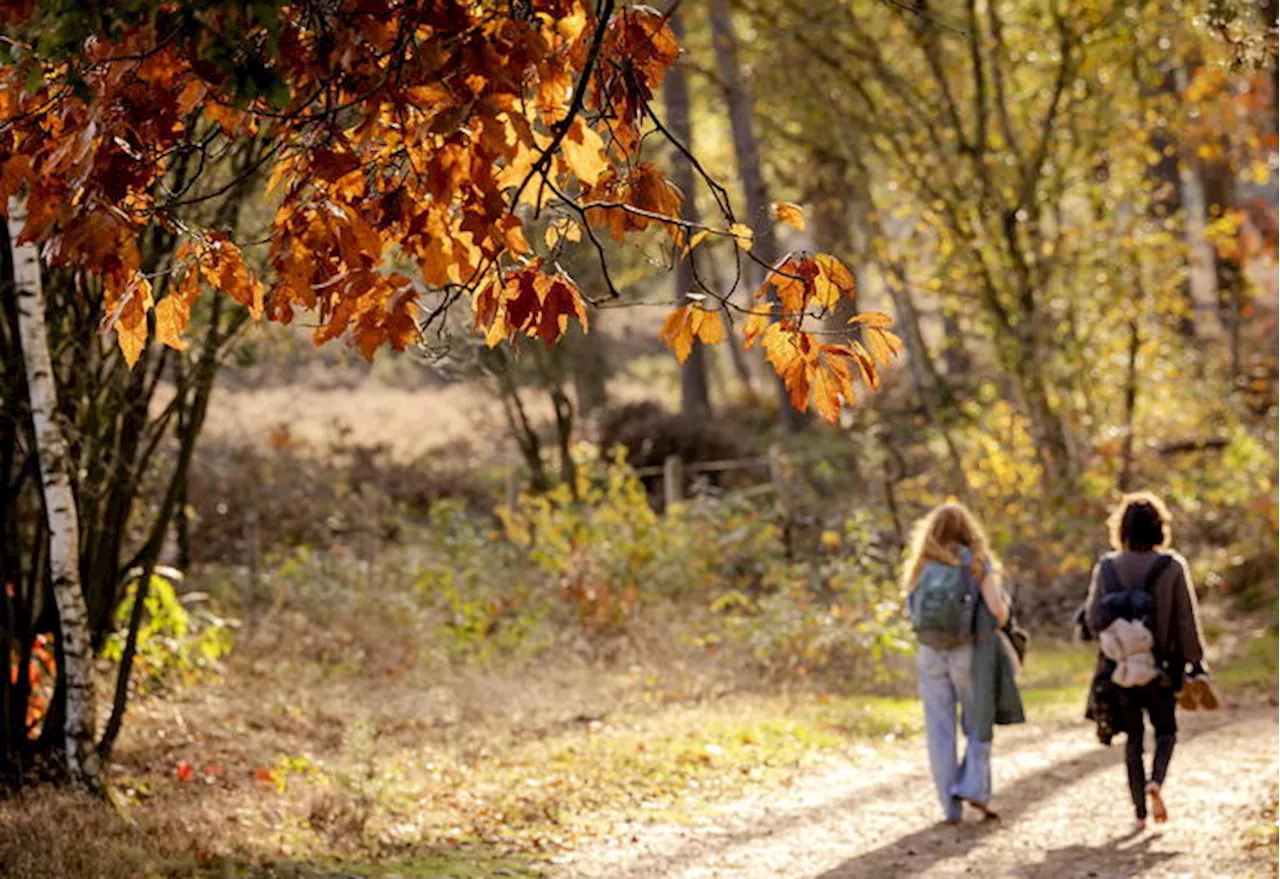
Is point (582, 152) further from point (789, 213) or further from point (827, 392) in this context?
point (827, 392)

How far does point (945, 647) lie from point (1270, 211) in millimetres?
14252

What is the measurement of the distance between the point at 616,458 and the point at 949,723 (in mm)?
8609

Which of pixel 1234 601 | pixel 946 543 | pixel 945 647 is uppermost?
pixel 946 543

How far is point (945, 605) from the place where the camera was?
820cm

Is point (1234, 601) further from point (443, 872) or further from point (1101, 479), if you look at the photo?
point (443, 872)

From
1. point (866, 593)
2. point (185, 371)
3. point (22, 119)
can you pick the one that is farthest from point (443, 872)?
point (866, 593)

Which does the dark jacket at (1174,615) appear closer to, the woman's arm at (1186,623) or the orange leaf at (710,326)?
the woman's arm at (1186,623)

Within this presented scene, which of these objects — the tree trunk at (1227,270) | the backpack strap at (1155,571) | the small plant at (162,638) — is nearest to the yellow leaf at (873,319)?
the backpack strap at (1155,571)

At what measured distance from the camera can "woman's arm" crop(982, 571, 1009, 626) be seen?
27.1ft

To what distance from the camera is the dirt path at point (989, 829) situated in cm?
745

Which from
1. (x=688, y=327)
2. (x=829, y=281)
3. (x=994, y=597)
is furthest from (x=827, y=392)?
(x=994, y=597)

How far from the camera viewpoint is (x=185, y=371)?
9148 mm

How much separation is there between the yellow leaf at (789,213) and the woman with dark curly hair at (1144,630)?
4442 millimetres

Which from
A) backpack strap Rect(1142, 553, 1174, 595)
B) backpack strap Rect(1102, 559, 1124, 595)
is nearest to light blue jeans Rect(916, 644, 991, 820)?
backpack strap Rect(1102, 559, 1124, 595)
